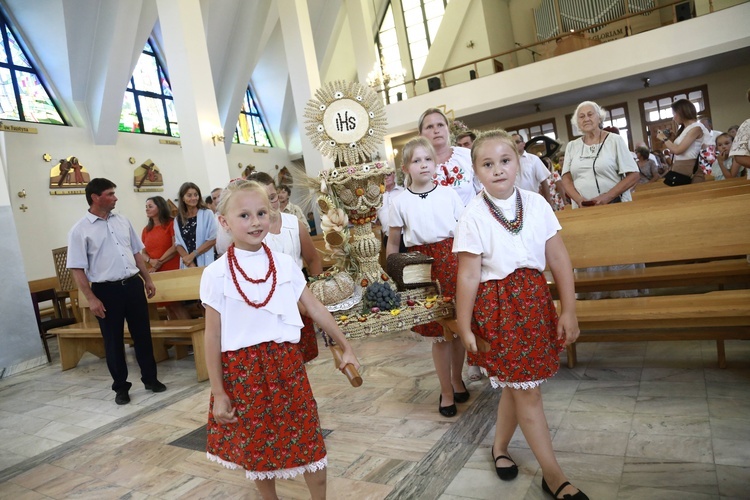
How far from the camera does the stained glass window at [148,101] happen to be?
13.4 m

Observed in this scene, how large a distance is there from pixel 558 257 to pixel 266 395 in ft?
3.93

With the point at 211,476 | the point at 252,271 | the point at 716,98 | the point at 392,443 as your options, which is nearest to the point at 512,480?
the point at 392,443

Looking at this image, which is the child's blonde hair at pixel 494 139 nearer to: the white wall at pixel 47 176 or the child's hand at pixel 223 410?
the child's hand at pixel 223 410

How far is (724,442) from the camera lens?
219 cm

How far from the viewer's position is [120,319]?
4410mm

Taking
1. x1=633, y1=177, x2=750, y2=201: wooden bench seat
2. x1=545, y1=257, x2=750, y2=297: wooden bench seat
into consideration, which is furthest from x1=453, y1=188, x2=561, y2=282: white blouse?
x1=633, y1=177, x2=750, y2=201: wooden bench seat

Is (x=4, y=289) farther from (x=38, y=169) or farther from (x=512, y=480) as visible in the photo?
(x=512, y=480)

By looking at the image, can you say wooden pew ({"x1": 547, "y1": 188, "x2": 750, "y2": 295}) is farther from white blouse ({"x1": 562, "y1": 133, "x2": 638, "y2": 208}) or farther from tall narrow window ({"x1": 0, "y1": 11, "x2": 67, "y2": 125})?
tall narrow window ({"x1": 0, "y1": 11, "x2": 67, "y2": 125})

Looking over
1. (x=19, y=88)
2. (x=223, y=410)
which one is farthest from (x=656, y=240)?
(x=19, y=88)

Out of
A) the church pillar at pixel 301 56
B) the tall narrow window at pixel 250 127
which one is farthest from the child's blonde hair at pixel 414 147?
the tall narrow window at pixel 250 127

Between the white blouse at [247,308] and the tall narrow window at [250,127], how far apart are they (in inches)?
625

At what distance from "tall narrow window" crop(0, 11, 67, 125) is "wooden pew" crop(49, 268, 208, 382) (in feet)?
23.1

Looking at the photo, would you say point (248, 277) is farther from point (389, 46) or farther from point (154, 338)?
point (389, 46)

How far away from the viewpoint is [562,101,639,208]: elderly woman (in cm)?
369
